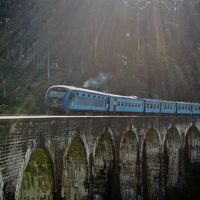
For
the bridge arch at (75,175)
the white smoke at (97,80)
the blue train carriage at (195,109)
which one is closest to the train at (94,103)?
the blue train carriage at (195,109)

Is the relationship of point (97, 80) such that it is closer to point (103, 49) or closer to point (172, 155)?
point (103, 49)

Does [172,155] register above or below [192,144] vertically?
below

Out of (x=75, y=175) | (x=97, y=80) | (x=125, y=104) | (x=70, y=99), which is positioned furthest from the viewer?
(x=97, y=80)

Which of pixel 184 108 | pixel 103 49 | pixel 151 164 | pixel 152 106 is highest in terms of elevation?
pixel 103 49

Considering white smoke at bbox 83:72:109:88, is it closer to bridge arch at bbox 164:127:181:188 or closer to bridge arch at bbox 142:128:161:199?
bridge arch at bbox 164:127:181:188

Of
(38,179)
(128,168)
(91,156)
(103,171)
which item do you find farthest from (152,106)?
(38,179)

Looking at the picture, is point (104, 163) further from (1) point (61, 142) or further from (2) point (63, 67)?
(2) point (63, 67)

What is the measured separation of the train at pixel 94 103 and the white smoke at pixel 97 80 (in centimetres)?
1902

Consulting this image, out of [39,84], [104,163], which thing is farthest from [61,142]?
[39,84]

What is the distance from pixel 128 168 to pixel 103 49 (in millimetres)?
32120

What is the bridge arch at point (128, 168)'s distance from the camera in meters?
21.0

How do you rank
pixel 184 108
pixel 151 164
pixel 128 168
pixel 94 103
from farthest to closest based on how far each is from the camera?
pixel 184 108, pixel 151 164, pixel 128 168, pixel 94 103

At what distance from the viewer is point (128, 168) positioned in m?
21.2

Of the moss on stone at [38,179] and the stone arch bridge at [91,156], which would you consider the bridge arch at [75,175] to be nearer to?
the stone arch bridge at [91,156]
